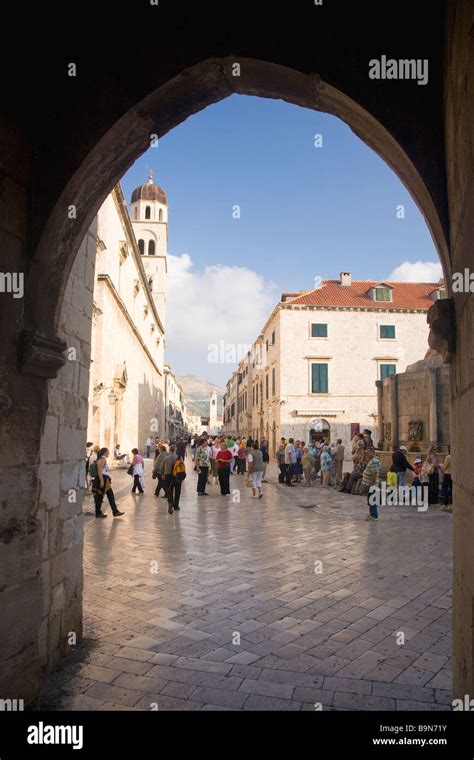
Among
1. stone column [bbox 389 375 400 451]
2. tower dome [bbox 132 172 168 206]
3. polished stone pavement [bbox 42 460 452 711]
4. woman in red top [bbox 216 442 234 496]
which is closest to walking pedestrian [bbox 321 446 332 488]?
stone column [bbox 389 375 400 451]

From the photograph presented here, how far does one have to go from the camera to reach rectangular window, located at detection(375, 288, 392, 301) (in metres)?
38.4

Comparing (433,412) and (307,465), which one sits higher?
(433,412)

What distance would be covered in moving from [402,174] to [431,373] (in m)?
13.7

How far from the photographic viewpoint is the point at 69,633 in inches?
166

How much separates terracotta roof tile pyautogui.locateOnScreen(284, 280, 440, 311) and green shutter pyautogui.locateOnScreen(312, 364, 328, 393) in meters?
4.62

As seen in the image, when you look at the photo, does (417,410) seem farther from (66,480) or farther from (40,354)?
(40,354)

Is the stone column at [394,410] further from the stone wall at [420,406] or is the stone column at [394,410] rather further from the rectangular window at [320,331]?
the rectangular window at [320,331]

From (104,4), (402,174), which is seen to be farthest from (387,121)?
(104,4)

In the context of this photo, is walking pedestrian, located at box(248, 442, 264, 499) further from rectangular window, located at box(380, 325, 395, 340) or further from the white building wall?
rectangular window, located at box(380, 325, 395, 340)

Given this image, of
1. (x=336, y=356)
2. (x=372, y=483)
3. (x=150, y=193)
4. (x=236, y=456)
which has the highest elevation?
(x=150, y=193)

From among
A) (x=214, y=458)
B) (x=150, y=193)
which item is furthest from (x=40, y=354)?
(x=150, y=193)

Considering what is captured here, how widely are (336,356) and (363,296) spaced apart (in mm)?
5568

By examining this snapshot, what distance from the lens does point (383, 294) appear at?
38469mm

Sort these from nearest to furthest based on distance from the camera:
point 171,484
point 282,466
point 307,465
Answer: point 171,484 → point 307,465 → point 282,466
